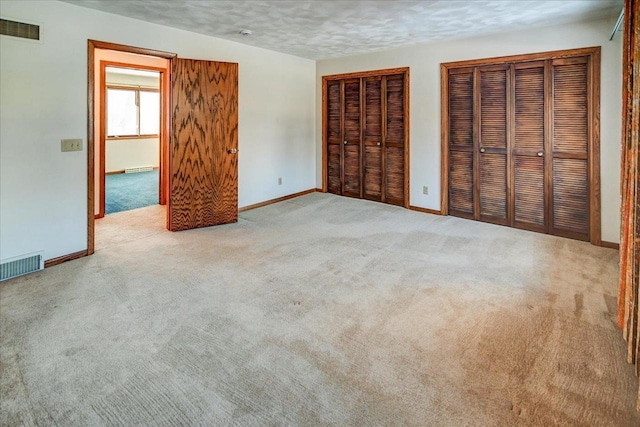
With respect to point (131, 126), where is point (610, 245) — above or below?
below

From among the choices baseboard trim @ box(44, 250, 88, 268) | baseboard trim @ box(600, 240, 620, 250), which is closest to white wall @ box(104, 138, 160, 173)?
baseboard trim @ box(44, 250, 88, 268)

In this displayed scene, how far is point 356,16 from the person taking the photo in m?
3.95

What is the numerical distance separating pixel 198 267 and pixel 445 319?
2.12 metres

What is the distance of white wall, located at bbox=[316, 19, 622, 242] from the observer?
3.86 meters

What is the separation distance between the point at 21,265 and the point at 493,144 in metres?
5.15

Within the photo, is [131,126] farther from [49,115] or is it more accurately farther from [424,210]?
[424,210]

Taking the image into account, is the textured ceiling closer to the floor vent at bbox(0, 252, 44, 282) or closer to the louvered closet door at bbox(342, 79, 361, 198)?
the louvered closet door at bbox(342, 79, 361, 198)

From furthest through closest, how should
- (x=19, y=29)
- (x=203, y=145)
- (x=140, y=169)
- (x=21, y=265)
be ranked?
(x=140, y=169) → (x=203, y=145) → (x=21, y=265) → (x=19, y=29)

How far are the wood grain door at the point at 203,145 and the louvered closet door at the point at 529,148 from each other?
3.47 metres

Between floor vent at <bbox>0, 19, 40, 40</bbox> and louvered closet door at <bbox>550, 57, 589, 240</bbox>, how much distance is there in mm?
5090

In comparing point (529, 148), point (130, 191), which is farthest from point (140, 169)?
point (529, 148)

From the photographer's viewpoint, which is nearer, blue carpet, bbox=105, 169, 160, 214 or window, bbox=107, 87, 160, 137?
blue carpet, bbox=105, 169, 160, 214

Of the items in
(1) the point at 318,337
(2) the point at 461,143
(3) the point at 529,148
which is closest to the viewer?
(1) the point at 318,337

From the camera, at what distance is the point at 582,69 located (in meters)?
4.04
